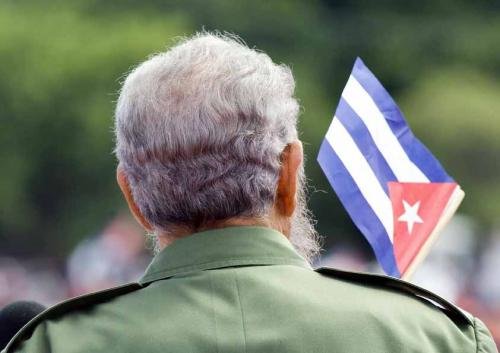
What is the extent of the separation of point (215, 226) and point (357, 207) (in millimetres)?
Answer: 1043

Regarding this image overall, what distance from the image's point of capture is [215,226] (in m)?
1.99

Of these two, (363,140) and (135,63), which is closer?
(363,140)

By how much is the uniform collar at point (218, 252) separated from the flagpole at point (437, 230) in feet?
2.85

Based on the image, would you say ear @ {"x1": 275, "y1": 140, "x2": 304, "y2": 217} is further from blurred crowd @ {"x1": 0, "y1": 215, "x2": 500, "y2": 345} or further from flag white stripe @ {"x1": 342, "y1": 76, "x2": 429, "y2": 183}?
blurred crowd @ {"x1": 0, "y1": 215, "x2": 500, "y2": 345}

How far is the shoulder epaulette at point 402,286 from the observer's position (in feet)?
6.39

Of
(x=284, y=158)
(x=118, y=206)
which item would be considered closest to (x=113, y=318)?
(x=284, y=158)

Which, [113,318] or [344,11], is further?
[344,11]

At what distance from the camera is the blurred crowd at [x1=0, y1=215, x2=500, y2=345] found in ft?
50.2

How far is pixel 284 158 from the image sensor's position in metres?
2.05

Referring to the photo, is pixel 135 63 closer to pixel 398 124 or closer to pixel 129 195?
pixel 398 124

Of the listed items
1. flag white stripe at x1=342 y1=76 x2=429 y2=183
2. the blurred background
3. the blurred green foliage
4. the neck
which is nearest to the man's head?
the neck

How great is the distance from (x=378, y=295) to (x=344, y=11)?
2646 centimetres

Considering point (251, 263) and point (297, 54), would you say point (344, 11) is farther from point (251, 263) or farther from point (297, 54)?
point (251, 263)

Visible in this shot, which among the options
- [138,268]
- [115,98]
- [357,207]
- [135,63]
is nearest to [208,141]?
[357,207]
